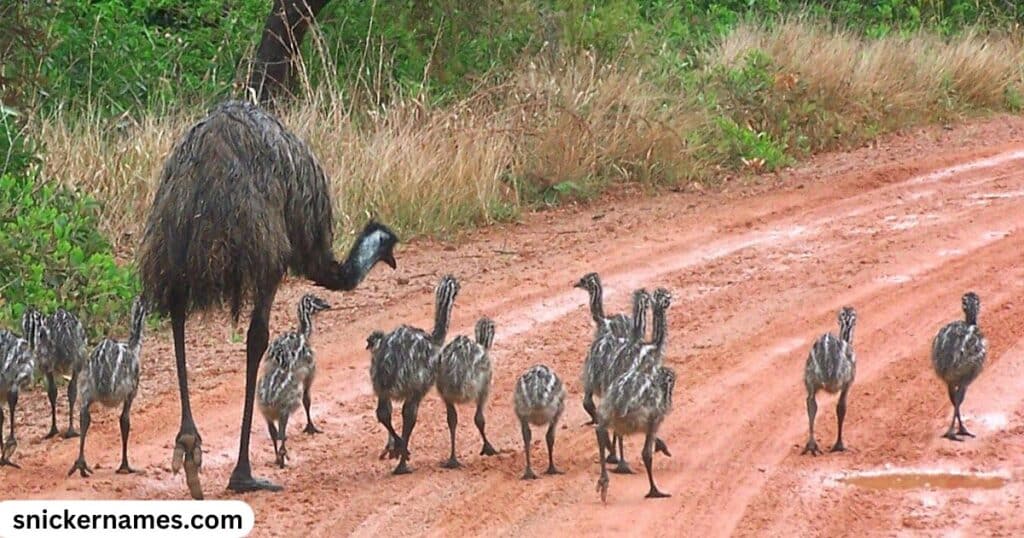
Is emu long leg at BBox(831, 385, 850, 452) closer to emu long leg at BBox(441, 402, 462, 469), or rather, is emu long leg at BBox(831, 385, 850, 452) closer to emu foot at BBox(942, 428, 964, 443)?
emu foot at BBox(942, 428, 964, 443)

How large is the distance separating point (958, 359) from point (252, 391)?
385cm

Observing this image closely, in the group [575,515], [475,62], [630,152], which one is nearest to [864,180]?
[630,152]

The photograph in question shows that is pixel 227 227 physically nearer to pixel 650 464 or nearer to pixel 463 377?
pixel 463 377

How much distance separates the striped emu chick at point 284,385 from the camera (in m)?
9.21

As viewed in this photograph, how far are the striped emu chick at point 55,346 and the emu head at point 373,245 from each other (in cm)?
161

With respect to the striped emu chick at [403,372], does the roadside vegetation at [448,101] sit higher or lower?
lower

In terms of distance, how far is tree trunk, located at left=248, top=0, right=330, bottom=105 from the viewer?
17125 mm

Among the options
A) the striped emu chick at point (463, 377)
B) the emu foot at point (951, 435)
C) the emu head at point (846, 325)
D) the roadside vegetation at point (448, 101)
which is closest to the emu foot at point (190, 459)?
the striped emu chick at point (463, 377)

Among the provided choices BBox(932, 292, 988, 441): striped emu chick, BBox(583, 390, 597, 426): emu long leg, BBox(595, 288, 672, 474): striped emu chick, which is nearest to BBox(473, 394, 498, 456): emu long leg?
BBox(595, 288, 672, 474): striped emu chick

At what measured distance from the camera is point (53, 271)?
11875 mm

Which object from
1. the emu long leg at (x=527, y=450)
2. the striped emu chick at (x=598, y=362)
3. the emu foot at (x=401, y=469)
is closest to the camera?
the emu long leg at (x=527, y=450)

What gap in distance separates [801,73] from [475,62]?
12.5 feet

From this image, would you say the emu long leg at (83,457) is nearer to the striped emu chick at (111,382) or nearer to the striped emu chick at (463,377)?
the striped emu chick at (111,382)

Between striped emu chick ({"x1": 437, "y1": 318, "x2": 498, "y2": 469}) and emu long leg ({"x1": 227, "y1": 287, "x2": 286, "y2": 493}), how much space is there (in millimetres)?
983
